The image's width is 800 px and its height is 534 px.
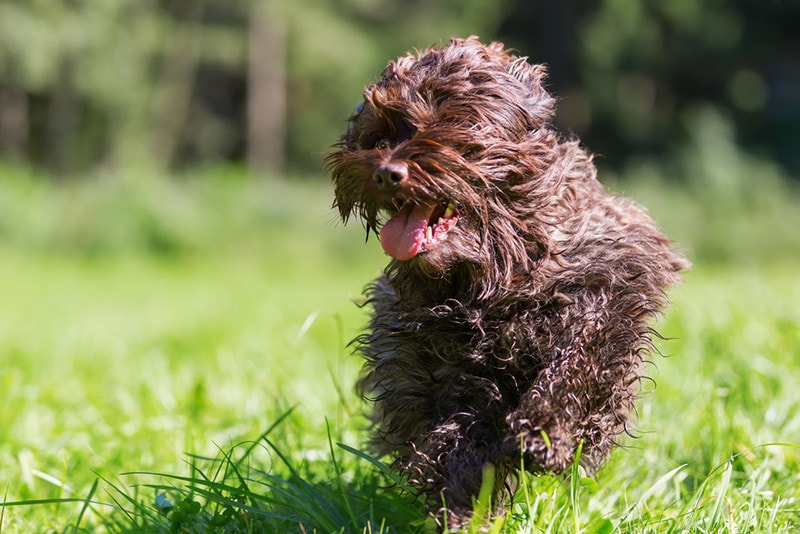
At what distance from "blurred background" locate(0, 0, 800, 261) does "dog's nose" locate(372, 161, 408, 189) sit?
24.0 meters

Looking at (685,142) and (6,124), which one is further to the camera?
(6,124)

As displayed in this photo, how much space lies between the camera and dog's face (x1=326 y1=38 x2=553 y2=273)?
272 cm

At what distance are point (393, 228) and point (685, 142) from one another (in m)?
28.6

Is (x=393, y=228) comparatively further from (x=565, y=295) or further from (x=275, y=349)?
(x=275, y=349)

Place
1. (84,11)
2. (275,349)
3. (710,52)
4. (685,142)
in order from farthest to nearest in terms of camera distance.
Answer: (710,52) < (685,142) < (84,11) < (275,349)

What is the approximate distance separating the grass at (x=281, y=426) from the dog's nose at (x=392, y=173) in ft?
2.84

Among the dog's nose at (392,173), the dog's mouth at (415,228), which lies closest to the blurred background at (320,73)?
the dog's mouth at (415,228)

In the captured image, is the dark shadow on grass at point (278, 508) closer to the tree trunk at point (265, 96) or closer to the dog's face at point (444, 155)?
the dog's face at point (444, 155)

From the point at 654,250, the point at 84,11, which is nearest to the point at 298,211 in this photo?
the point at 84,11

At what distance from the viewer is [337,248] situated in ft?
66.8

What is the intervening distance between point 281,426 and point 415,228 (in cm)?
152

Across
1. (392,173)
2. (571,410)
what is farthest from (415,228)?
(571,410)

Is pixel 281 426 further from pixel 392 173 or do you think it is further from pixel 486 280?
A: pixel 392 173

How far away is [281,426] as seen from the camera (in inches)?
154
